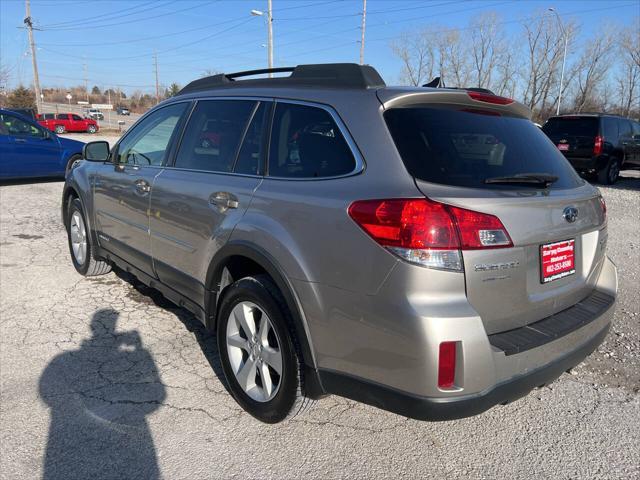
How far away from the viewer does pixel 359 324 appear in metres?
2.16

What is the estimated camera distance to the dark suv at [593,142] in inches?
487

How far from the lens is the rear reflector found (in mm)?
1989

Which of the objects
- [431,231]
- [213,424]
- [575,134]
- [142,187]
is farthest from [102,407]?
[575,134]

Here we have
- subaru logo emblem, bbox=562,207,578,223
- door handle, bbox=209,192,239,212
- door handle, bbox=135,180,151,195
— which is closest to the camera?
subaru logo emblem, bbox=562,207,578,223

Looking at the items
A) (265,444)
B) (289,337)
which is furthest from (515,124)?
(265,444)

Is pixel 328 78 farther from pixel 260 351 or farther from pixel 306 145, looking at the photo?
pixel 260 351

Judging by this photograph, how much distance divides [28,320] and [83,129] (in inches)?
1474

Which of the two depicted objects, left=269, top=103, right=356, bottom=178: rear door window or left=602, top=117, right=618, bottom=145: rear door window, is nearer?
left=269, top=103, right=356, bottom=178: rear door window

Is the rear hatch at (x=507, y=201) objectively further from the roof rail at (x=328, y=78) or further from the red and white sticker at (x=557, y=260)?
the roof rail at (x=328, y=78)

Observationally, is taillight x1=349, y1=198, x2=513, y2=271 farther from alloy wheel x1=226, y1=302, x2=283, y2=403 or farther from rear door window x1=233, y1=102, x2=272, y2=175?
rear door window x1=233, y1=102, x2=272, y2=175

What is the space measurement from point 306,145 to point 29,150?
33.9 feet

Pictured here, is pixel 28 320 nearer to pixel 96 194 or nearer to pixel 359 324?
pixel 96 194

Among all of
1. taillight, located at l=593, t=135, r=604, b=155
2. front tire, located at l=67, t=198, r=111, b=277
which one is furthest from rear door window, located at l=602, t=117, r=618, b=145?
front tire, located at l=67, t=198, r=111, b=277

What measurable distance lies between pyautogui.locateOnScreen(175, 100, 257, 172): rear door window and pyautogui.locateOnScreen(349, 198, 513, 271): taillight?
1.29 metres
